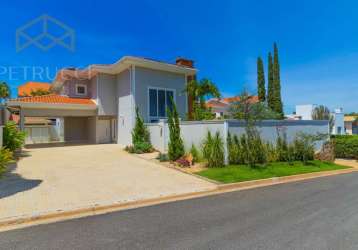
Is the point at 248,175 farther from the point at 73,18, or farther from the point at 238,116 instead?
the point at 73,18

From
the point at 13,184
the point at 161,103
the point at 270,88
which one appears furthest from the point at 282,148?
the point at 270,88

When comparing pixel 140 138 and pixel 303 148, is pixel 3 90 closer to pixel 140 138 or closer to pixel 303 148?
pixel 140 138

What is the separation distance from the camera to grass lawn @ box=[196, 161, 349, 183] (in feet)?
28.6

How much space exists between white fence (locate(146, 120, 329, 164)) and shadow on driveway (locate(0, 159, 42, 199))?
7.55m

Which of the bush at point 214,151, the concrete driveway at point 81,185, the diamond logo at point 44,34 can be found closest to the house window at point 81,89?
the diamond logo at point 44,34

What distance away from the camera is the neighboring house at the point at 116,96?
695 inches

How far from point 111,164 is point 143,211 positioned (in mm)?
6310

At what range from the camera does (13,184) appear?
24.1ft

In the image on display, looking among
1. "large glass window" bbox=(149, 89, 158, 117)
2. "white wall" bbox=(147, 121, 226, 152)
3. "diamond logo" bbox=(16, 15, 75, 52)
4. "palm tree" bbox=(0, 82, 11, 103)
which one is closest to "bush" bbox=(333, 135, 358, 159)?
"white wall" bbox=(147, 121, 226, 152)

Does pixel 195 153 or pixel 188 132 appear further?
pixel 188 132

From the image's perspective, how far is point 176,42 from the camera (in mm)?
23625

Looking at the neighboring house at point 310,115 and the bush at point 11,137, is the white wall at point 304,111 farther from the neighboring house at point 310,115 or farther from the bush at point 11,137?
the bush at point 11,137

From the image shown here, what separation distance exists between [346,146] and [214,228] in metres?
14.7

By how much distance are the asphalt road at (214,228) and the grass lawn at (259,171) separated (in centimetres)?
226
